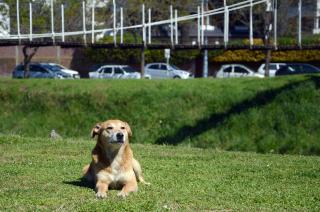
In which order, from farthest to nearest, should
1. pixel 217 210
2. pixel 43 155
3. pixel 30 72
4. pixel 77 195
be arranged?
pixel 30 72
pixel 43 155
pixel 77 195
pixel 217 210

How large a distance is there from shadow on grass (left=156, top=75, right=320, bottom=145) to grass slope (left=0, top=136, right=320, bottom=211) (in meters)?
6.67

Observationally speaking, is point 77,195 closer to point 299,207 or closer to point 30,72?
point 299,207

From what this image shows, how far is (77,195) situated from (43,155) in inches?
182

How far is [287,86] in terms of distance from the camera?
22234mm

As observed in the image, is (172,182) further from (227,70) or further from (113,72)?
(227,70)

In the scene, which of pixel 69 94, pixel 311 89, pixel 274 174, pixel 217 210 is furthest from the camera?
pixel 69 94

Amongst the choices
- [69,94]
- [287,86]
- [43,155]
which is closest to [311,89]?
[287,86]

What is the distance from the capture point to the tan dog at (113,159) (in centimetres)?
897

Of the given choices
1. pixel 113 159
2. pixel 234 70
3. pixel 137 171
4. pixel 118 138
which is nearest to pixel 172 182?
pixel 137 171

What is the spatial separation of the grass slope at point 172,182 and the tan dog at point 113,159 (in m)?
0.16

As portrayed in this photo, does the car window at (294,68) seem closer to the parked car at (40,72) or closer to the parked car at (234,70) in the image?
the parked car at (234,70)

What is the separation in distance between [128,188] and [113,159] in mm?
472

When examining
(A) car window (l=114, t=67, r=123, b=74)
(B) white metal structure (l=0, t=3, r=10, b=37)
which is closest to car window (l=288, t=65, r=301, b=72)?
(A) car window (l=114, t=67, r=123, b=74)

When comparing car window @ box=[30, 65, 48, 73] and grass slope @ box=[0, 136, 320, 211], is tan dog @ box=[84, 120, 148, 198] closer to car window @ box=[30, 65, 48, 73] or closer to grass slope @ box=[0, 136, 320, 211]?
grass slope @ box=[0, 136, 320, 211]
